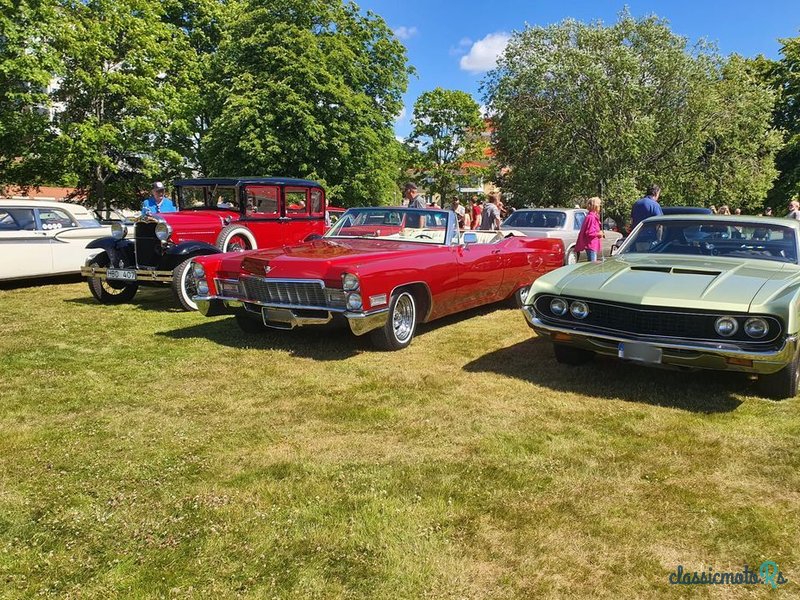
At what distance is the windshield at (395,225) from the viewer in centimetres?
705

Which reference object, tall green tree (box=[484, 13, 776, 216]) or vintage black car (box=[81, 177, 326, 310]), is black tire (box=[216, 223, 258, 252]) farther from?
tall green tree (box=[484, 13, 776, 216])

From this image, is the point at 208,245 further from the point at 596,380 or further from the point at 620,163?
the point at 620,163

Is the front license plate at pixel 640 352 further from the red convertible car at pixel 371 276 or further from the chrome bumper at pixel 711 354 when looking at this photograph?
the red convertible car at pixel 371 276

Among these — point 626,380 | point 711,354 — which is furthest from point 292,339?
point 711,354

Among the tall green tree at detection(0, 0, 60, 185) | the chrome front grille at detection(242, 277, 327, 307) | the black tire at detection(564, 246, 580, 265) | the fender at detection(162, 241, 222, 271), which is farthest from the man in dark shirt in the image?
the tall green tree at detection(0, 0, 60, 185)

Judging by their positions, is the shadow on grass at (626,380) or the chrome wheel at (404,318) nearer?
the shadow on grass at (626,380)

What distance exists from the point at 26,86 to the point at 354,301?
1862 cm

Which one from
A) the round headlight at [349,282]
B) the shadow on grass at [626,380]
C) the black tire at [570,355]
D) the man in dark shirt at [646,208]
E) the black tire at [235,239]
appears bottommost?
the shadow on grass at [626,380]

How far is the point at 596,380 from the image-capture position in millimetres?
5070

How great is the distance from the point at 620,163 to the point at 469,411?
22.3 m

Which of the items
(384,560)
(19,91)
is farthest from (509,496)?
(19,91)

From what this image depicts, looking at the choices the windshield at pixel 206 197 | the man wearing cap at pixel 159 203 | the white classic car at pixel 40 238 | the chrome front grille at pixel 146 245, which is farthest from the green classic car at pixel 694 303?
the white classic car at pixel 40 238

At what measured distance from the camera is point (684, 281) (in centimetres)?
466

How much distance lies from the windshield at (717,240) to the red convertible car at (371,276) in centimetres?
187
